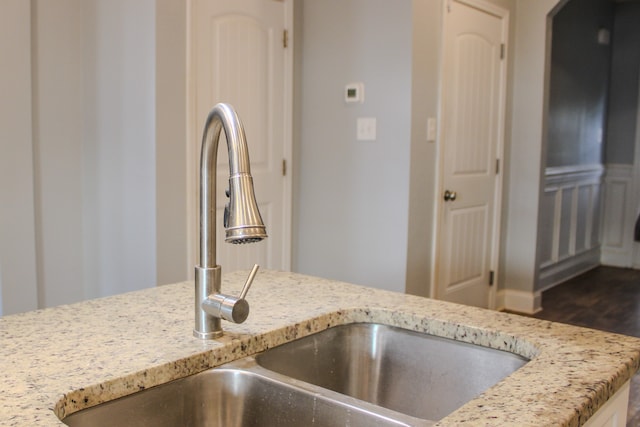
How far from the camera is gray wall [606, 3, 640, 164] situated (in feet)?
19.8

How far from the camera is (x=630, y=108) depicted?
20.1 feet

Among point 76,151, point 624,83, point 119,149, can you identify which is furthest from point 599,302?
point 76,151

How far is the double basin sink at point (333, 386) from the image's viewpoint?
976mm

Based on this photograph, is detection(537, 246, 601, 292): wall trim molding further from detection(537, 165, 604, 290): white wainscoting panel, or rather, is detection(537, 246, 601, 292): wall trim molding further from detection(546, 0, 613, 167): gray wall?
detection(546, 0, 613, 167): gray wall

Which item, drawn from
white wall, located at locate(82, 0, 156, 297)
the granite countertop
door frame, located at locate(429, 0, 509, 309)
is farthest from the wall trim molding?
the granite countertop

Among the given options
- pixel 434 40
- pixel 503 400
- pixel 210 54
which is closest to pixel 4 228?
pixel 210 54

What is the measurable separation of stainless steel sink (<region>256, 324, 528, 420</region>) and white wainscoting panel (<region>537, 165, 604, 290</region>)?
152 inches

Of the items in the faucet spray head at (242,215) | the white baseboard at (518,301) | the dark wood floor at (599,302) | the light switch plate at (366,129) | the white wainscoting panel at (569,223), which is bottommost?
the dark wood floor at (599,302)

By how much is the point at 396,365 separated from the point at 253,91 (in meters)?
2.47

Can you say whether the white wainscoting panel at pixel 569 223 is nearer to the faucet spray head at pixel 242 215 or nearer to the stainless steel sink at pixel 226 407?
the stainless steel sink at pixel 226 407

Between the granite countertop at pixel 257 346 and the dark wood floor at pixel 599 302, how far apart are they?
250 cm

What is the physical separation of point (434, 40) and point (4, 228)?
2383 millimetres

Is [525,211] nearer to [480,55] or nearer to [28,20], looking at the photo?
[480,55]

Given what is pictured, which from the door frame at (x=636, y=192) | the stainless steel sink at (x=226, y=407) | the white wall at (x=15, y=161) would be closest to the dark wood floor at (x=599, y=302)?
the door frame at (x=636, y=192)
